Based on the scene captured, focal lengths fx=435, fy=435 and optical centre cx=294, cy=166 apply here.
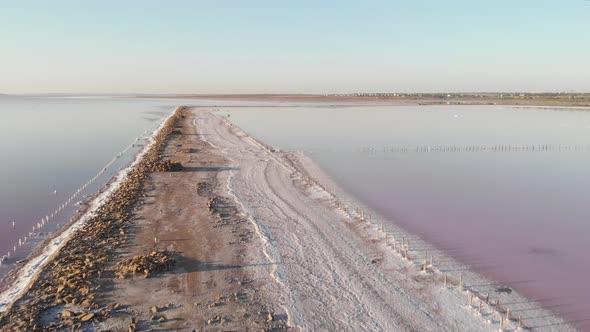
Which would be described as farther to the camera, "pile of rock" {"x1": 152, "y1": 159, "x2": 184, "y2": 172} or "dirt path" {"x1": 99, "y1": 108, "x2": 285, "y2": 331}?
"pile of rock" {"x1": 152, "y1": 159, "x2": 184, "y2": 172}

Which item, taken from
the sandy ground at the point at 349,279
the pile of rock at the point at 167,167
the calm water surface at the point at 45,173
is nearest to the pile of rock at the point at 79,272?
the calm water surface at the point at 45,173

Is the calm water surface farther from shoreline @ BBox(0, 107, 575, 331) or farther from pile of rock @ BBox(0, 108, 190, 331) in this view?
shoreline @ BBox(0, 107, 575, 331)

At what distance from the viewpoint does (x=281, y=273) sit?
11.5 meters

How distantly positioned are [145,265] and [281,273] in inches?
141

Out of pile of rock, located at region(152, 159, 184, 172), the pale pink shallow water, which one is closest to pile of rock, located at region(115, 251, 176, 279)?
the pale pink shallow water

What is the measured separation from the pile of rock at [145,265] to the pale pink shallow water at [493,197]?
8.40 m

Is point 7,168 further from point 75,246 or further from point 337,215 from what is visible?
point 337,215

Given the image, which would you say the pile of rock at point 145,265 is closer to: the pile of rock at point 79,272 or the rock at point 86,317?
the pile of rock at point 79,272

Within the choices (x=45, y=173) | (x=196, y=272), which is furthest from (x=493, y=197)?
(x=45, y=173)

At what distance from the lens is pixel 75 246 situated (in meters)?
13.0

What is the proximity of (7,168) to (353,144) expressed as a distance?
25927 millimetres

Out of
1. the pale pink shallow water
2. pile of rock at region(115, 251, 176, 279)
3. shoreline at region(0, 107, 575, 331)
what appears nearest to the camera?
shoreline at region(0, 107, 575, 331)

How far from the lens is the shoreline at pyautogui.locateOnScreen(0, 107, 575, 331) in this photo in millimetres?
9328

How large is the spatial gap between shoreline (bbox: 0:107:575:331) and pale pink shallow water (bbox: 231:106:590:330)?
3.65 ft
